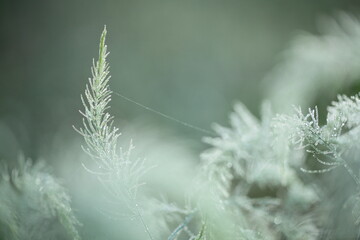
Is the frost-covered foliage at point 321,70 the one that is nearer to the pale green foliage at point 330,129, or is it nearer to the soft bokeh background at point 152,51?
the pale green foliage at point 330,129

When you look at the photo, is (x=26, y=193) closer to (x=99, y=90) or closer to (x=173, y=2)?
(x=99, y=90)

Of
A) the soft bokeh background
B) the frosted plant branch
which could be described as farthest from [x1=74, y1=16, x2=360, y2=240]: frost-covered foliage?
the soft bokeh background

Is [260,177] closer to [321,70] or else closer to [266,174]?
[266,174]

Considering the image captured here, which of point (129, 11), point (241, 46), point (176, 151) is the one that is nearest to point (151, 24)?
point (129, 11)

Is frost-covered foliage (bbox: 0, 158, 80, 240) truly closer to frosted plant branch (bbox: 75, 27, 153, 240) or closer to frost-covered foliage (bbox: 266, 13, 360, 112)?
frosted plant branch (bbox: 75, 27, 153, 240)

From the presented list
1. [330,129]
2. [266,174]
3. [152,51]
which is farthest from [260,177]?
[152,51]

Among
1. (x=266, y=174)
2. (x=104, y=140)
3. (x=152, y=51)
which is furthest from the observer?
(x=152, y=51)
